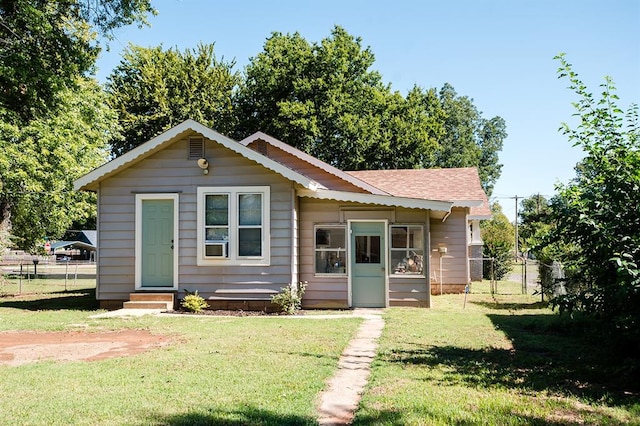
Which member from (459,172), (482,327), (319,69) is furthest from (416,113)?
(482,327)

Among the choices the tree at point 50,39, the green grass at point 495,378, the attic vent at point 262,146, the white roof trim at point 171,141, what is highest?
the tree at point 50,39

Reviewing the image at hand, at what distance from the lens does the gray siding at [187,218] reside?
13531 mm

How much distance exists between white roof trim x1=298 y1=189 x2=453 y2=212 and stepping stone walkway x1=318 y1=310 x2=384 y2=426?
4.26 metres

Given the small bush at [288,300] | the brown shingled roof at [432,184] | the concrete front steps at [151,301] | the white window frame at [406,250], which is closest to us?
the small bush at [288,300]

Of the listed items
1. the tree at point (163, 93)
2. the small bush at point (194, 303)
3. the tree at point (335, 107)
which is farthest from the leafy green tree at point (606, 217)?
the tree at point (163, 93)

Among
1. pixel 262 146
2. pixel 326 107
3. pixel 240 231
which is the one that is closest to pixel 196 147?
pixel 240 231

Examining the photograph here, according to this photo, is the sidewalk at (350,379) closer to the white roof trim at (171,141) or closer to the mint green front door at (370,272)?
the mint green front door at (370,272)

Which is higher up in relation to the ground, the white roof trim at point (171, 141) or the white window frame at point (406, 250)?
the white roof trim at point (171, 141)

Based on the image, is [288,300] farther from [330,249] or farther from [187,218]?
[187,218]

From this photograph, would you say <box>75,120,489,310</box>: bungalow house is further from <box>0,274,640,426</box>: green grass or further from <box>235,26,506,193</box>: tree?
<box>235,26,506,193</box>: tree

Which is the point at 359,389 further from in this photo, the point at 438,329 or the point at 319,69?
the point at 319,69

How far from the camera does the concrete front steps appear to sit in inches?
530

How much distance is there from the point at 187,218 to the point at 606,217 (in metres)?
10.00

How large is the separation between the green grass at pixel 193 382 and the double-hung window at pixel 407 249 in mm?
4245
